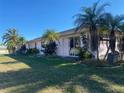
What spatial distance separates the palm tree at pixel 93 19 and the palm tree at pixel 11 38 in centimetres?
3683

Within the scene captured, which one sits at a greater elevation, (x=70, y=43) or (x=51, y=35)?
(x=51, y=35)

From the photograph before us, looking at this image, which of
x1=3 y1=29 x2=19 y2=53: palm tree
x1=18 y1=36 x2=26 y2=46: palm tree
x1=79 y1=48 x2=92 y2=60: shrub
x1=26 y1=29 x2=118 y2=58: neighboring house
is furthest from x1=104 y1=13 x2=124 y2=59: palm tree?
x1=3 y1=29 x2=19 y2=53: palm tree

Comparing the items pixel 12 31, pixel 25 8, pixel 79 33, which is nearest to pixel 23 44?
pixel 12 31

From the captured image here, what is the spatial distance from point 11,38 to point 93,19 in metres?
39.7

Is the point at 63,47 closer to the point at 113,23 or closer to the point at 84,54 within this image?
the point at 84,54

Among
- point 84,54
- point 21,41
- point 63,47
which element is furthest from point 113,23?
point 21,41

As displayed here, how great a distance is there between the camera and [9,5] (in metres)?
38.6

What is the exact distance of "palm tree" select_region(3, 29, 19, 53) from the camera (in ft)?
183

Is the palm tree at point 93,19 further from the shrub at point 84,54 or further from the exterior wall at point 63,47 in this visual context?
the exterior wall at point 63,47

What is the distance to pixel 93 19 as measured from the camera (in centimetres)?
2077

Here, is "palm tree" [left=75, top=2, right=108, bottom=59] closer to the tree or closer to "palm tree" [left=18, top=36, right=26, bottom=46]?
the tree

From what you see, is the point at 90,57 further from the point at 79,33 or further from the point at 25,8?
the point at 25,8

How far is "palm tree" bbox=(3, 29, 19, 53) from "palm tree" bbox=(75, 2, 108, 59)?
3683 centimetres

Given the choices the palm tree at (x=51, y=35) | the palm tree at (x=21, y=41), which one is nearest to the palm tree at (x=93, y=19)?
the palm tree at (x=51, y=35)
